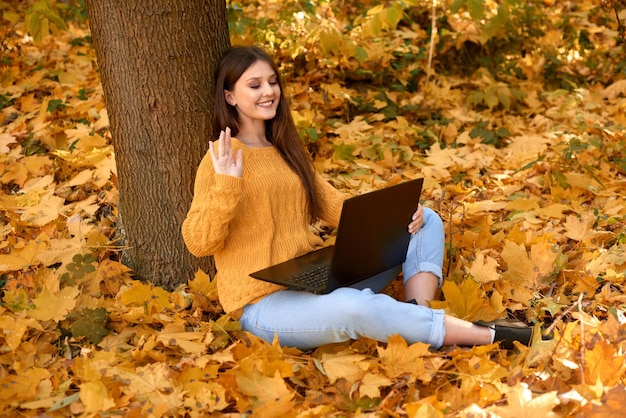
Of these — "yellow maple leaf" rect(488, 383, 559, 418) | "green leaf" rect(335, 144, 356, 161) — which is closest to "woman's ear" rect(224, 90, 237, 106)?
"green leaf" rect(335, 144, 356, 161)

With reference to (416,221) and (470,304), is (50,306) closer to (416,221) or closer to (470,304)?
(416,221)

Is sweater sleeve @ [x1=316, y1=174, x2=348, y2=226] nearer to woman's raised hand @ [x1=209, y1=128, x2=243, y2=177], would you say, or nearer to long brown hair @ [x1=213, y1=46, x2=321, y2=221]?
long brown hair @ [x1=213, y1=46, x2=321, y2=221]

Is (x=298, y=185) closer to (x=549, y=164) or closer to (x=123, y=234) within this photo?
(x=123, y=234)

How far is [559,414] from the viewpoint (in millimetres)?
2125

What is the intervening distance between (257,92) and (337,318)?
38.9 inches

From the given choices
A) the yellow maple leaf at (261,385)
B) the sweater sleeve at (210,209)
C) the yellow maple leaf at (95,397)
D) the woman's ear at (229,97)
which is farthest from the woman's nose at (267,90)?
the yellow maple leaf at (95,397)

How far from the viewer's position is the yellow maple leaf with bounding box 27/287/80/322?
108 inches

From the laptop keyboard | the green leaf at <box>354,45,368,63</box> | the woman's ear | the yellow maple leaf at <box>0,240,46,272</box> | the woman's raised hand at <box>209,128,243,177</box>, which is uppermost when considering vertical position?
the green leaf at <box>354,45,368,63</box>

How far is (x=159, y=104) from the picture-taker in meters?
3.02

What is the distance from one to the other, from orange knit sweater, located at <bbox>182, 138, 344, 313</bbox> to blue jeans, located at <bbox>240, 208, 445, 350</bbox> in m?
0.10

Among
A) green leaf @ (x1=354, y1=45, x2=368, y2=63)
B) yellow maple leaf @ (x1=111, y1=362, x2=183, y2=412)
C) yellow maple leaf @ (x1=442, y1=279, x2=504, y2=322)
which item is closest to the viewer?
yellow maple leaf @ (x1=111, y1=362, x2=183, y2=412)

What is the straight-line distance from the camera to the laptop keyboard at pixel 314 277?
2623mm

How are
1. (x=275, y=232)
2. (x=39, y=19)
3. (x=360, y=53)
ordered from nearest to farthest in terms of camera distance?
(x=275, y=232)
(x=39, y=19)
(x=360, y=53)

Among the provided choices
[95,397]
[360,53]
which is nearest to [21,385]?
[95,397]
